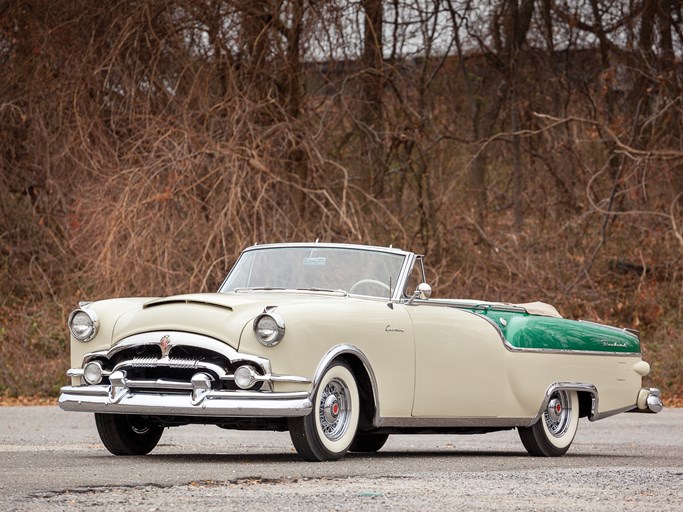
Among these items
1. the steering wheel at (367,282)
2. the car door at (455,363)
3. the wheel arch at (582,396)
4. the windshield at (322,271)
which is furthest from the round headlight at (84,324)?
the wheel arch at (582,396)

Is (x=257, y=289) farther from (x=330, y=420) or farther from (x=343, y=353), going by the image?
(x=330, y=420)

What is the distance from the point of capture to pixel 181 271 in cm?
1986

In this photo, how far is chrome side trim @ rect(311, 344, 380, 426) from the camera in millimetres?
8328

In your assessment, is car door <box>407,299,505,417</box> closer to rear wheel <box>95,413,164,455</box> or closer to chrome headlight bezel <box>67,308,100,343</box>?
rear wheel <box>95,413,164,455</box>

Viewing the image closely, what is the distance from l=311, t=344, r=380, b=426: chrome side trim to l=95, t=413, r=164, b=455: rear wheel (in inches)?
64.4

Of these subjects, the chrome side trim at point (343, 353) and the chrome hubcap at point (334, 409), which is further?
the chrome hubcap at point (334, 409)

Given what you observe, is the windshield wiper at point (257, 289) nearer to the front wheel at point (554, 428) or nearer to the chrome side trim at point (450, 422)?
the chrome side trim at point (450, 422)

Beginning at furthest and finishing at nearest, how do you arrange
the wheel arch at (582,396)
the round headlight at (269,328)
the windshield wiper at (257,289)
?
the wheel arch at (582,396) → the windshield wiper at (257,289) → the round headlight at (269,328)

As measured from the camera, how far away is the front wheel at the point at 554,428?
10.2m

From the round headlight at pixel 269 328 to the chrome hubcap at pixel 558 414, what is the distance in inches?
115

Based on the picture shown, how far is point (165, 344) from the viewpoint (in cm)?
834

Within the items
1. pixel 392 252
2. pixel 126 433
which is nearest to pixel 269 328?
pixel 126 433

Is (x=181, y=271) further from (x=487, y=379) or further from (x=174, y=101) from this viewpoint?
(x=487, y=379)

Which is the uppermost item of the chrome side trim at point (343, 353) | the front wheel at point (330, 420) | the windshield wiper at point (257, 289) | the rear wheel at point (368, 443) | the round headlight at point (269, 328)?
the windshield wiper at point (257, 289)
